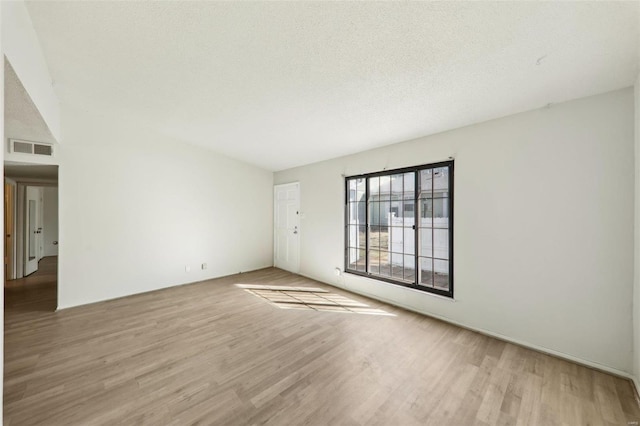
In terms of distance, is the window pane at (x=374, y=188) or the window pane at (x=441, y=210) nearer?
the window pane at (x=441, y=210)

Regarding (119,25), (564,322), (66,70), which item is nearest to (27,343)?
(66,70)

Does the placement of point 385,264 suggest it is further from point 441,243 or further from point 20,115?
point 20,115

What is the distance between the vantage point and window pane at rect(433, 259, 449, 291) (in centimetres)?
333

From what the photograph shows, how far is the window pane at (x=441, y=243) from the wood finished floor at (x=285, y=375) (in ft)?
2.92

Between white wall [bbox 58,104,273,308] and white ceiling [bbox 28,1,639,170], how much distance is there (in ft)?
3.11

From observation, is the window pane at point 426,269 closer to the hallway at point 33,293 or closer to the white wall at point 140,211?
the white wall at point 140,211

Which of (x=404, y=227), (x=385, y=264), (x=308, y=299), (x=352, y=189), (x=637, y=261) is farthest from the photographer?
(x=352, y=189)

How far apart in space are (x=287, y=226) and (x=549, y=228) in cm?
461

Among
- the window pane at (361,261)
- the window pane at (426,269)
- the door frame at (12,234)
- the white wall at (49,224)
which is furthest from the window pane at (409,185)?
the white wall at (49,224)

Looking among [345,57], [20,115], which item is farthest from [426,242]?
[20,115]

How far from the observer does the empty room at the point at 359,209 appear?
178 centimetres

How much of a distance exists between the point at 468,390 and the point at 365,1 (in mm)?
3004

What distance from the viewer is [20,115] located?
2.59 m

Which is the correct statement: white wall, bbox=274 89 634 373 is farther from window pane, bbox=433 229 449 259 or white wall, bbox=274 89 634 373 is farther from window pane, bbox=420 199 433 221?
window pane, bbox=420 199 433 221
